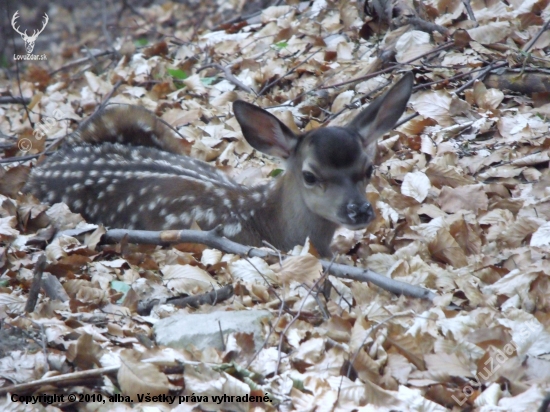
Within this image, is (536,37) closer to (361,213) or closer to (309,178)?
(309,178)

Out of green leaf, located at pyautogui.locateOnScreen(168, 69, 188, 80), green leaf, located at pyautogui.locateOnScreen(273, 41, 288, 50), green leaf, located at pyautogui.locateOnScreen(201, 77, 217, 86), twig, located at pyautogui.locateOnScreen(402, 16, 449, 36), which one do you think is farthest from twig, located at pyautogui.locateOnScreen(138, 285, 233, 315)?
green leaf, located at pyautogui.locateOnScreen(273, 41, 288, 50)

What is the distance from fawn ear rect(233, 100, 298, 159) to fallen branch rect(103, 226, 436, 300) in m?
0.99

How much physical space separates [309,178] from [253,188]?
69cm

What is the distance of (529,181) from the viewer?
562cm

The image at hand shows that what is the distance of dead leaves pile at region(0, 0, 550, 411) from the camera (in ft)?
11.1

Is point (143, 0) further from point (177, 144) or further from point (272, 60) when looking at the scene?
point (177, 144)

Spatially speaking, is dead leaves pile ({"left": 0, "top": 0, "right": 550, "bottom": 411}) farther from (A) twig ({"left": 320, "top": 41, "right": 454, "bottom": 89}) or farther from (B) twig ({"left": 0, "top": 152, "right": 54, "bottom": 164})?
(B) twig ({"left": 0, "top": 152, "right": 54, "bottom": 164})

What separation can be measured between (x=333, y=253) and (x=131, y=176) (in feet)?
5.29

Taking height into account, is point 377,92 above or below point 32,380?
below

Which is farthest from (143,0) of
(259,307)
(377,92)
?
(259,307)

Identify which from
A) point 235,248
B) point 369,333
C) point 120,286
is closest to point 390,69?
point 235,248

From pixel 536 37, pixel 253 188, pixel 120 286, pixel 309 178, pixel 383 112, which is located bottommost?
pixel 253 188

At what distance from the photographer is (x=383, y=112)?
5.45 metres

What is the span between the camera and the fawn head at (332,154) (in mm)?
5071
